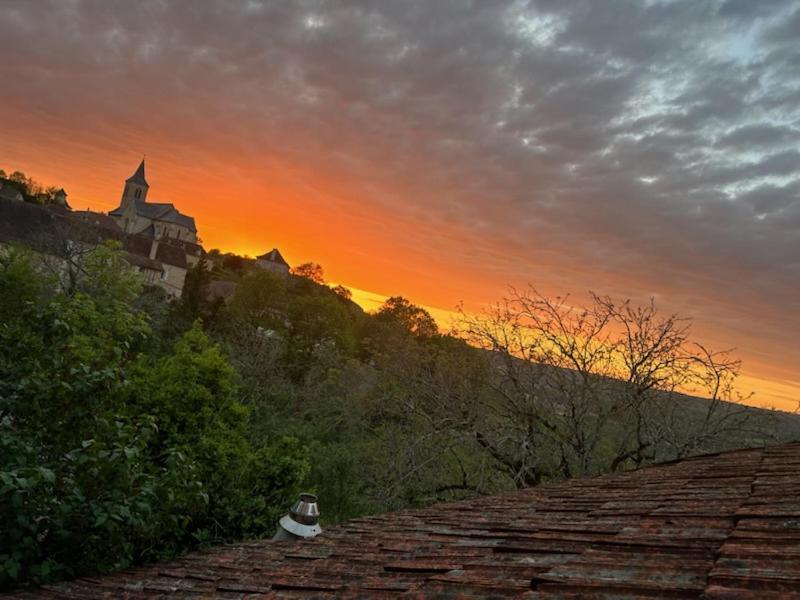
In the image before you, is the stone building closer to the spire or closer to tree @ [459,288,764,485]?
the spire

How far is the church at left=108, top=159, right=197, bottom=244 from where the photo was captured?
105062 millimetres

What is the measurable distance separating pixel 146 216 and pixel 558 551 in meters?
117

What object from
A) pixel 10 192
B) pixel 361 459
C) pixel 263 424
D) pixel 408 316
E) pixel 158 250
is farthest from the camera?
pixel 10 192

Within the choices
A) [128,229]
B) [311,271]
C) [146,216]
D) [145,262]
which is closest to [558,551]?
[311,271]

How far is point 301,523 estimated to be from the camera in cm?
574

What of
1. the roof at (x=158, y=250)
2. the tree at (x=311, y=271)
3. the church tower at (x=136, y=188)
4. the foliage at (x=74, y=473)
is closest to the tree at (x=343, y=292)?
the tree at (x=311, y=271)

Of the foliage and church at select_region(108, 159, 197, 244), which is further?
church at select_region(108, 159, 197, 244)

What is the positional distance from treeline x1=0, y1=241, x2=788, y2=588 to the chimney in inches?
45.2

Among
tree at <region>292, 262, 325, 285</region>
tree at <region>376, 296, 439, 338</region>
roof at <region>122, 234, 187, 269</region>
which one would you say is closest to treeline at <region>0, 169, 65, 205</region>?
roof at <region>122, 234, 187, 269</region>

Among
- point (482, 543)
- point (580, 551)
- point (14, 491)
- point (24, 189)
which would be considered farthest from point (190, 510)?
point (24, 189)

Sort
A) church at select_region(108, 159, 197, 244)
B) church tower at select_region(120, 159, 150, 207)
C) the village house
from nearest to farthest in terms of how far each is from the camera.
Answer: the village house → church at select_region(108, 159, 197, 244) → church tower at select_region(120, 159, 150, 207)

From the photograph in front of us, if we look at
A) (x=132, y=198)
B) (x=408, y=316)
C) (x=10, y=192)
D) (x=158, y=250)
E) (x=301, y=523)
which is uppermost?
(x=132, y=198)

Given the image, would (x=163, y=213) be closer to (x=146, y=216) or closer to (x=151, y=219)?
(x=151, y=219)

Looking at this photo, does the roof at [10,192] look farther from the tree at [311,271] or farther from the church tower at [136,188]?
the tree at [311,271]
